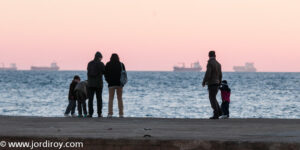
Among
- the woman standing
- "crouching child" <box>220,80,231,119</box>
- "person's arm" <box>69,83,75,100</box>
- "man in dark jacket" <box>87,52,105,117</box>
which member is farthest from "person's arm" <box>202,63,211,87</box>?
"person's arm" <box>69,83,75,100</box>

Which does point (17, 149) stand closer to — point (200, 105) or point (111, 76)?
point (111, 76)

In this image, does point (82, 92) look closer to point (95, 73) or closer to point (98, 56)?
point (95, 73)

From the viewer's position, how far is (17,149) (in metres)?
10.2

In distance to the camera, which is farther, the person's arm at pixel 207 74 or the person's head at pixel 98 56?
the person's head at pixel 98 56

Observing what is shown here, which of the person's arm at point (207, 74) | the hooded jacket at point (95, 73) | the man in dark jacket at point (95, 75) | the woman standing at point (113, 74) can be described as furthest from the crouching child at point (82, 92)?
the person's arm at point (207, 74)

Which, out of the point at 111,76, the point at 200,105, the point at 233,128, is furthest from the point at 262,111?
the point at 233,128

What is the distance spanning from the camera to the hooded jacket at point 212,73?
17.3 metres

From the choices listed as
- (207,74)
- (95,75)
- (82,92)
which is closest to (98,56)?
(95,75)

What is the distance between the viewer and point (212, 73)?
17391 mm

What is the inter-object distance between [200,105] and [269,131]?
125ft

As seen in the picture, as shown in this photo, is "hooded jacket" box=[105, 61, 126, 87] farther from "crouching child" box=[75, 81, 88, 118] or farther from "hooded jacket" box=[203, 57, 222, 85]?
"hooded jacket" box=[203, 57, 222, 85]

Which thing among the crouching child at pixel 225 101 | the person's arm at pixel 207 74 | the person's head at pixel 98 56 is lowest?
the crouching child at pixel 225 101

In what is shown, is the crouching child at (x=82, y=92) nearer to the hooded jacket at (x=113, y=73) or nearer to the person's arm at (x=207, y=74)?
the hooded jacket at (x=113, y=73)

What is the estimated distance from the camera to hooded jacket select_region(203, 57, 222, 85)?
56.7 feet
